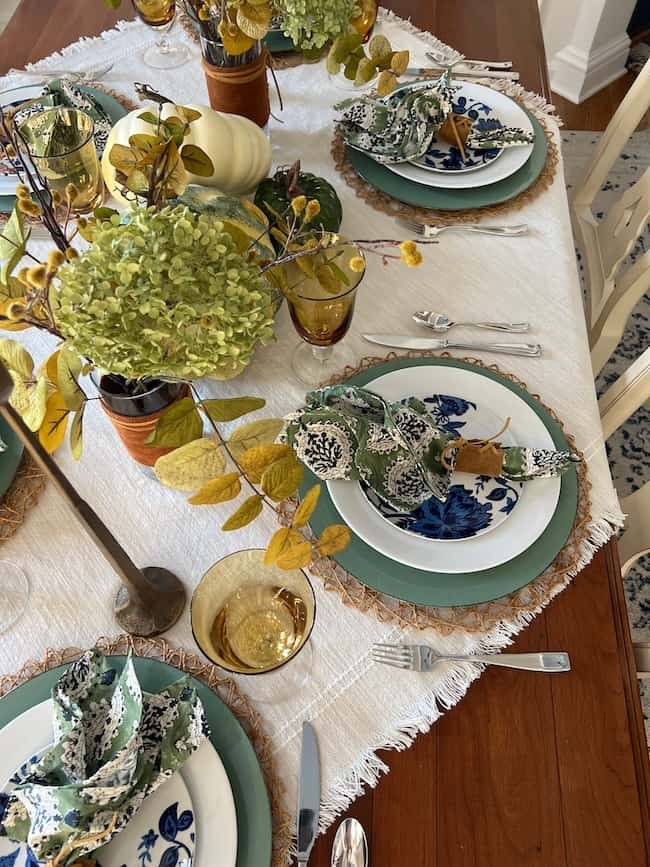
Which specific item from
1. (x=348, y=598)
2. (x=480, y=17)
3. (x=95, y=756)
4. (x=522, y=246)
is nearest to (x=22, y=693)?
(x=95, y=756)

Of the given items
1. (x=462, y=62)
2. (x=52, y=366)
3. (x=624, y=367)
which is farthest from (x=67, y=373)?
(x=624, y=367)

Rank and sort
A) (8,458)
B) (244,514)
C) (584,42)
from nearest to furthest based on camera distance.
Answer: (244,514), (8,458), (584,42)

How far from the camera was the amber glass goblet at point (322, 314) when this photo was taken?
71 cm

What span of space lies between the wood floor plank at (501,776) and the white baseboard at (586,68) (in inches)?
92.1

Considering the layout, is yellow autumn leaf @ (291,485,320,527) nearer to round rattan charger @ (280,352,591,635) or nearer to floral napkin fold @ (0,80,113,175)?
round rattan charger @ (280,352,591,635)

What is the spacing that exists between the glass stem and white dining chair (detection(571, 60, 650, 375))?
56 centimetres

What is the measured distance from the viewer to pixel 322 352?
84 cm

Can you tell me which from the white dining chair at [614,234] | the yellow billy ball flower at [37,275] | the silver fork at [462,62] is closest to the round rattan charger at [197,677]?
the yellow billy ball flower at [37,275]

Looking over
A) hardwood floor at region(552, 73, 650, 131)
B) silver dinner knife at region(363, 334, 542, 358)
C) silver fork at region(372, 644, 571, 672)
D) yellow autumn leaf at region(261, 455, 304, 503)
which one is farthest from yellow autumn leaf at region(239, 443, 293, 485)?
hardwood floor at region(552, 73, 650, 131)

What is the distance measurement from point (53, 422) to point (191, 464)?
13cm

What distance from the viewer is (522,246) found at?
96 cm

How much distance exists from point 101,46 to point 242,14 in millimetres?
577

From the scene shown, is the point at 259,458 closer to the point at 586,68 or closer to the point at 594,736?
the point at 594,736

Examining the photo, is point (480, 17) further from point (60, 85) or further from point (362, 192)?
point (60, 85)
